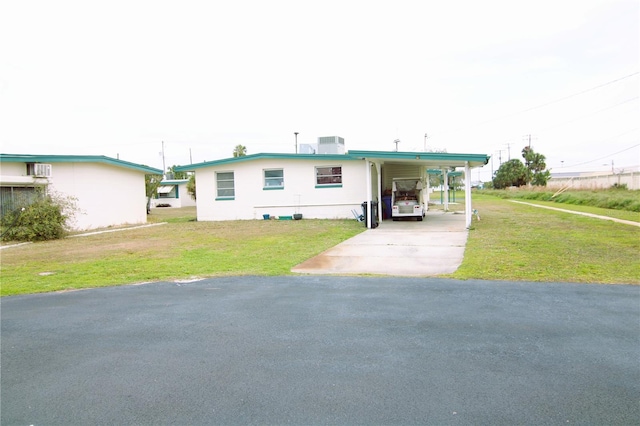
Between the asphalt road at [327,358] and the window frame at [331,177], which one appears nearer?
the asphalt road at [327,358]

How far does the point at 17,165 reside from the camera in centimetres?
1812

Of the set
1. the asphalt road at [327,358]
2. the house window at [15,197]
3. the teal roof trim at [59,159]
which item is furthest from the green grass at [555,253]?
the teal roof trim at [59,159]

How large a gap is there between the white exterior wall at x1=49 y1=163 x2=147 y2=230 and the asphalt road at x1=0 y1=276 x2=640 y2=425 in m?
14.3

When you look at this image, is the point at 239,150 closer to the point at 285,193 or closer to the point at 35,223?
the point at 285,193

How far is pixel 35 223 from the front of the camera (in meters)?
16.5

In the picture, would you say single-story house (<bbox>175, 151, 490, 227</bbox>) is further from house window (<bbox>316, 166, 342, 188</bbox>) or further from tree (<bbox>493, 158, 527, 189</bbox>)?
tree (<bbox>493, 158, 527, 189</bbox>)

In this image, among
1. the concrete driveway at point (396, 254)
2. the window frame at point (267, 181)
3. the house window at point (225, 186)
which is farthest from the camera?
the house window at point (225, 186)

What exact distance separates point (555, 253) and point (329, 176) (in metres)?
13.8

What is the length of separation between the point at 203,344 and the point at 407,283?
13.5 feet

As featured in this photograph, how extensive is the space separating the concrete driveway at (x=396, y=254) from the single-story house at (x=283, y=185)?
19.9 feet

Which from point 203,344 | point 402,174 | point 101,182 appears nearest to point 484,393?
point 203,344

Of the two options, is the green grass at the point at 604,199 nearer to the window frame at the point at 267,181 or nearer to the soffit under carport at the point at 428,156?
the soffit under carport at the point at 428,156

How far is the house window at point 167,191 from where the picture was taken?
4838cm

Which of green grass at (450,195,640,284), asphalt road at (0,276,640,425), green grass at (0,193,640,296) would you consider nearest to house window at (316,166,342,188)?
green grass at (0,193,640,296)
